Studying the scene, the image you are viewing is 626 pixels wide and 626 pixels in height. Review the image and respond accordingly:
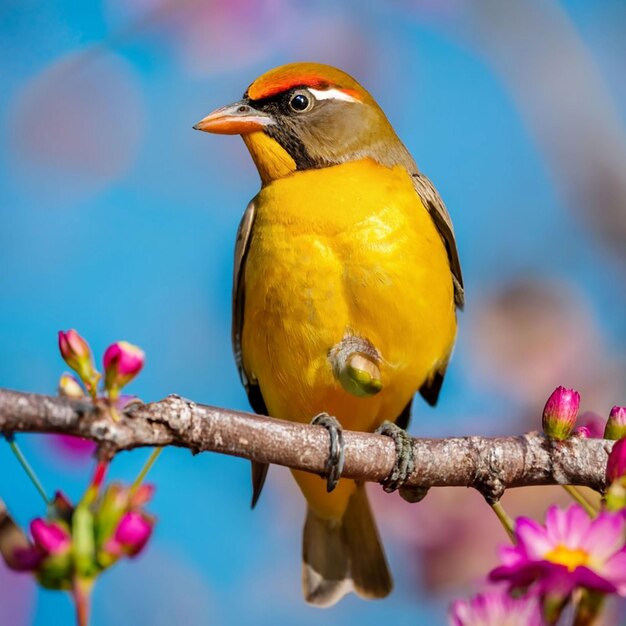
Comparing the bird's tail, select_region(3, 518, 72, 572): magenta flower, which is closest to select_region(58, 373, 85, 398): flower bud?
select_region(3, 518, 72, 572): magenta flower

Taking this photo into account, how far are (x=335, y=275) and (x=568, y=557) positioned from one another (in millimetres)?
2291

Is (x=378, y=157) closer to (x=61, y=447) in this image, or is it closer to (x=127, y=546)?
(x=61, y=447)

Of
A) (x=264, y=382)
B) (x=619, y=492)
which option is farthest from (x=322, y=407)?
(x=619, y=492)

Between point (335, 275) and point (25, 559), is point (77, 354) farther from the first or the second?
point (335, 275)

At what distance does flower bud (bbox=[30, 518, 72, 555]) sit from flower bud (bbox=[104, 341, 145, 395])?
14.5 inches

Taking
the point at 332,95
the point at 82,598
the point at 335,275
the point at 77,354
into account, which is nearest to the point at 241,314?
the point at 335,275

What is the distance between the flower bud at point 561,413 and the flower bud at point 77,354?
4.37 feet

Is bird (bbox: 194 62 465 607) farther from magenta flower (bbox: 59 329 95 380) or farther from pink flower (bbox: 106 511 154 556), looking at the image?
pink flower (bbox: 106 511 154 556)

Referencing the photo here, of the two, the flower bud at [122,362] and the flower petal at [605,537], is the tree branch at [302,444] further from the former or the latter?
the flower petal at [605,537]

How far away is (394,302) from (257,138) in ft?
3.69

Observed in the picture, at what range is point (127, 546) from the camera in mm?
1757

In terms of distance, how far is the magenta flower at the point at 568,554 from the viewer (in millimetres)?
1675

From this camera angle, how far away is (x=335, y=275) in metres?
3.92

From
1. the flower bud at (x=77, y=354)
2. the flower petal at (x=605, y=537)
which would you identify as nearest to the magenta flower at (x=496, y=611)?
the flower petal at (x=605, y=537)
